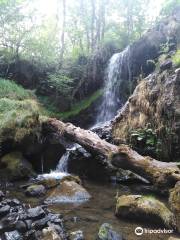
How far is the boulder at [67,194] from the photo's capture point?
25.5ft

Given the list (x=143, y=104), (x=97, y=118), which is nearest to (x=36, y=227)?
(x=143, y=104)

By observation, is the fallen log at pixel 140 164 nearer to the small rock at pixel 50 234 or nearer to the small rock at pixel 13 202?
the small rock at pixel 13 202

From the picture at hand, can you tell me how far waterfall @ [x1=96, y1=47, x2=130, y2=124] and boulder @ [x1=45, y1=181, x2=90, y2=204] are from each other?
754cm

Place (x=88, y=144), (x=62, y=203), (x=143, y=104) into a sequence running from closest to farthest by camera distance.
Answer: (x=62, y=203), (x=88, y=144), (x=143, y=104)

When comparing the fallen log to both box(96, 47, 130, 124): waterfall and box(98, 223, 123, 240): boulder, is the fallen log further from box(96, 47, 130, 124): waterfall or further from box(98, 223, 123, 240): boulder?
box(96, 47, 130, 124): waterfall

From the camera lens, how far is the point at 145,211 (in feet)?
20.1

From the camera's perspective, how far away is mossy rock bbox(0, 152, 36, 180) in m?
9.78

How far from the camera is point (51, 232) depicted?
17.9 ft

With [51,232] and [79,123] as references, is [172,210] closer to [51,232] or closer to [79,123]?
[51,232]

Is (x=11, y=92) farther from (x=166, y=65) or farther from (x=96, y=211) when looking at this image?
(x=96, y=211)

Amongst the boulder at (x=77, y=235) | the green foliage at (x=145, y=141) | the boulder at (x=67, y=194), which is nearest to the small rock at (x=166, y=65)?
the green foliage at (x=145, y=141)

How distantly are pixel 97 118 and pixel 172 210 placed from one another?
10.2 metres

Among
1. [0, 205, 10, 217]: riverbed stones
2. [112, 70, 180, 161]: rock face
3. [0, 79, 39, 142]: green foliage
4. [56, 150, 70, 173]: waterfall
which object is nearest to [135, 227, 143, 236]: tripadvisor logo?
[0, 205, 10, 217]: riverbed stones

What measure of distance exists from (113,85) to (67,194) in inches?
369
